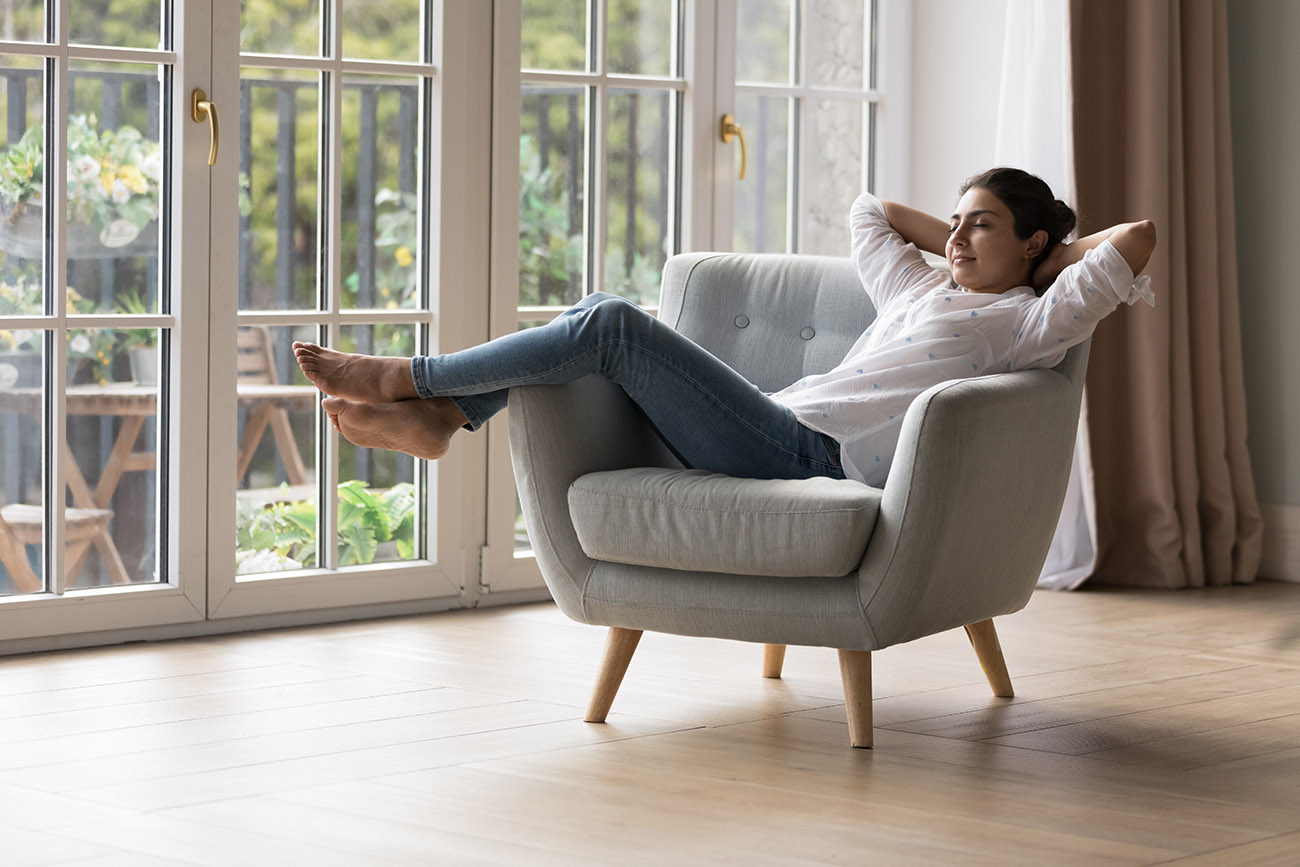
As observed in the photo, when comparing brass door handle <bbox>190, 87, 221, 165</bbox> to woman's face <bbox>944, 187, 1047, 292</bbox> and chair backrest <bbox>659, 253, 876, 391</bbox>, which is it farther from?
woman's face <bbox>944, 187, 1047, 292</bbox>

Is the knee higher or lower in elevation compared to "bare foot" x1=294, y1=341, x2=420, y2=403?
higher

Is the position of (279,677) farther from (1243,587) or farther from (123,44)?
(1243,587)

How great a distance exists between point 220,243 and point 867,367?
1400mm

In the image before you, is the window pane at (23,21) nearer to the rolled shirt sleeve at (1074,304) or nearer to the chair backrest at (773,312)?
the chair backrest at (773,312)

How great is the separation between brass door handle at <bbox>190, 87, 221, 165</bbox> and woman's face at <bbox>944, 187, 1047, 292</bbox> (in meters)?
1.47

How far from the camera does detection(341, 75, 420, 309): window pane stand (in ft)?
11.9

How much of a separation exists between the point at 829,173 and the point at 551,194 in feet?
3.04

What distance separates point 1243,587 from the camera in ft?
14.0

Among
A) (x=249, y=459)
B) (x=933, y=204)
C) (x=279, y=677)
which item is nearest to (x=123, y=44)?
(x=249, y=459)

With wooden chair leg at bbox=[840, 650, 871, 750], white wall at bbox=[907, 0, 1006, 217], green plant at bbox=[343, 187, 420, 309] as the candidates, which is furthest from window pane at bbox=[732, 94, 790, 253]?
wooden chair leg at bbox=[840, 650, 871, 750]

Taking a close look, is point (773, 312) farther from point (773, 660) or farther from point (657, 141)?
point (657, 141)

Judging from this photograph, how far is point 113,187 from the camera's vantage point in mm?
3301

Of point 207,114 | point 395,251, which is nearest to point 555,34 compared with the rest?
point 395,251

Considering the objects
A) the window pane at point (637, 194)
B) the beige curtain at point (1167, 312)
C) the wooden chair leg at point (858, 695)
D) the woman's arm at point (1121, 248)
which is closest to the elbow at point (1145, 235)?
the woman's arm at point (1121, 248)
